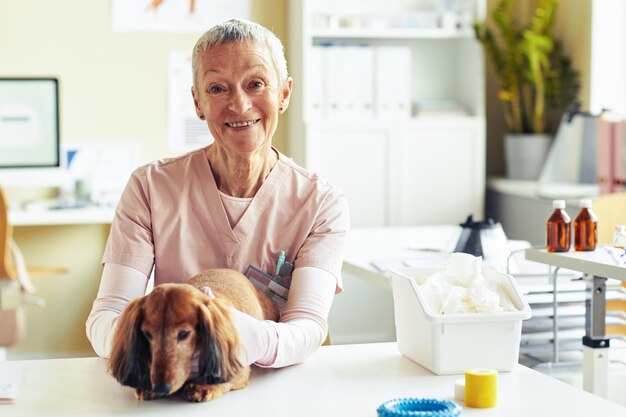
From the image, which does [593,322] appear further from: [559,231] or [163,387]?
[163,387]

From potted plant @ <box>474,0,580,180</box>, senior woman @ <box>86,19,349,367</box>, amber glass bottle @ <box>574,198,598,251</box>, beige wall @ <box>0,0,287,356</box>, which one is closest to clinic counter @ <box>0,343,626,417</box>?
senior woman @ <box>86,19,349,367</box>

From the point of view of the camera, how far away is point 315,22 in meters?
4.43

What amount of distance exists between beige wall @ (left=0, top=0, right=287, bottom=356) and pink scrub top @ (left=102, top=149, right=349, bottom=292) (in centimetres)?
274

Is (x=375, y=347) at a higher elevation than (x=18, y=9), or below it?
below

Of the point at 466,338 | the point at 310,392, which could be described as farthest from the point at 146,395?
the point at 466,338

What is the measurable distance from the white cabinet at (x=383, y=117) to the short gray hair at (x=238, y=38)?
2.54 metres

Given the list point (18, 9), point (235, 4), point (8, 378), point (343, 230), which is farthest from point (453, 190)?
point (8, 378)

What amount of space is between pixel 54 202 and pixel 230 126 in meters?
2.73

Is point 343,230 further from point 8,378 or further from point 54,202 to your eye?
point 54,202

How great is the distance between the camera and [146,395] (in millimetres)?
1362

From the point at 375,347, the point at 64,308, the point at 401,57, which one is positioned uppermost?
the point at 401,57

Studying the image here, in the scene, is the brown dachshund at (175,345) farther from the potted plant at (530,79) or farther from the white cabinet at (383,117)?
the potted plant at (530,79)

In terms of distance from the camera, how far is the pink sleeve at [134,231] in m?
1.62

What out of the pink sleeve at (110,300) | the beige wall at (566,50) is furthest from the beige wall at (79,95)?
the pink sleeve at (110,300)
